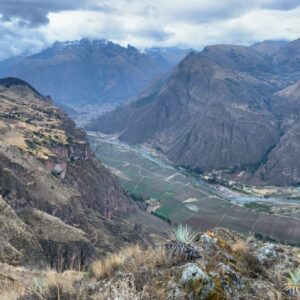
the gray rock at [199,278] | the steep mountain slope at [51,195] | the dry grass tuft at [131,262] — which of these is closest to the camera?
the gray rock at [199,278]

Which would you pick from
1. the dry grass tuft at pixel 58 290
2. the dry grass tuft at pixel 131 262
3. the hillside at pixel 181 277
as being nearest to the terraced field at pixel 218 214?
the hillside at pixel 181 277

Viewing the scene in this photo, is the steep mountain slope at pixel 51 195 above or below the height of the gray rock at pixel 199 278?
Result: below

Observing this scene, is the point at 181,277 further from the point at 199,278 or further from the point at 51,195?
the point at 51,195

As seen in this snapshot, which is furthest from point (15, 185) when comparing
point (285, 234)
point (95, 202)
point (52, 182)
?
point (285, 234)

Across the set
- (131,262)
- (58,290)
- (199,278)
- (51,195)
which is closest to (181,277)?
(199,278)

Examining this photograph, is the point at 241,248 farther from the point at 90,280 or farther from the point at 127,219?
the point at 127,219

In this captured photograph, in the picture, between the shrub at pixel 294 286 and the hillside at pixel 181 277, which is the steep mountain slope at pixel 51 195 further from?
the shrub at pixel 294 286
